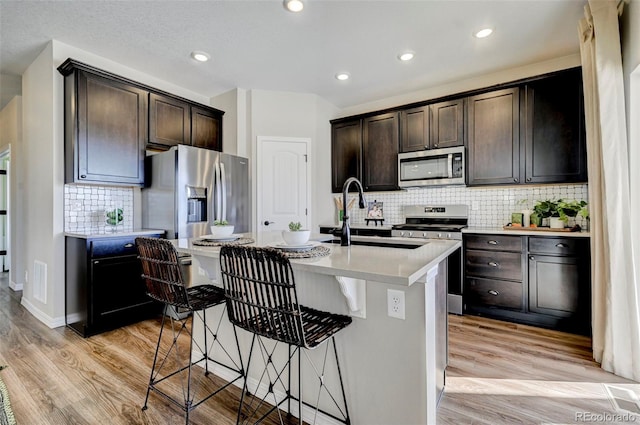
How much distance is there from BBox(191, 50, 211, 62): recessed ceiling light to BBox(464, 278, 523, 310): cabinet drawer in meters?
3.70

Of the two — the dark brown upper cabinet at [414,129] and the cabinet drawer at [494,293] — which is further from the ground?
the dark brown upper cabinet at [414,129]

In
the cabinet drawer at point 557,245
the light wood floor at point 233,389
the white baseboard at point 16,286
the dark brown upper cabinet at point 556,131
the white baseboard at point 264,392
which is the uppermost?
the dark brown upper cabinet at point 556,131

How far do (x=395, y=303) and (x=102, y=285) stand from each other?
2.86 m

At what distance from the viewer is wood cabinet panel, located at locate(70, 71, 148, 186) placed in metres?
2.93

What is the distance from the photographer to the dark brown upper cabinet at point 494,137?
10.8 feet

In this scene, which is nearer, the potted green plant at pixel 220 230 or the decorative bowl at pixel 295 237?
the decorative bowl at pixel 295 237

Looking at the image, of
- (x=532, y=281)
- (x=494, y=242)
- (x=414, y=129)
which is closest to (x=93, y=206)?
(x=414, y=129)

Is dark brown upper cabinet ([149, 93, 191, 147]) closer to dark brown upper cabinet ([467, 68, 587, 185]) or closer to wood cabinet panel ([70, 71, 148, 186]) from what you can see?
wood cabinet panel ([70, 71, 148, 186])

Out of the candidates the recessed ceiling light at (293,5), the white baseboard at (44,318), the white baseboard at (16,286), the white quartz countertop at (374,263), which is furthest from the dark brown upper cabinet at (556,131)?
the white baseboard at (16,286)

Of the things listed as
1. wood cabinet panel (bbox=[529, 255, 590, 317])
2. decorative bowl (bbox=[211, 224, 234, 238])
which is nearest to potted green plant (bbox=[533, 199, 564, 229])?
wood cabinet panel (bbox=[529, 255, 590, 317])

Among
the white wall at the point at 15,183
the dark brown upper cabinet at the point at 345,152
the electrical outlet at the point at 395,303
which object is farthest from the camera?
the dark brown upper cabinet at the point at 345,152

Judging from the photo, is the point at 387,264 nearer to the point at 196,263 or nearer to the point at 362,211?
the point at 196,263

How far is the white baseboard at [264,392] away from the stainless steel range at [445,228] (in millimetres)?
1954

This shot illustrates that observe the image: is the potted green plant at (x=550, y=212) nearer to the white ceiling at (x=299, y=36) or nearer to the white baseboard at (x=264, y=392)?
the white ceiling at (x=299, y=36)
